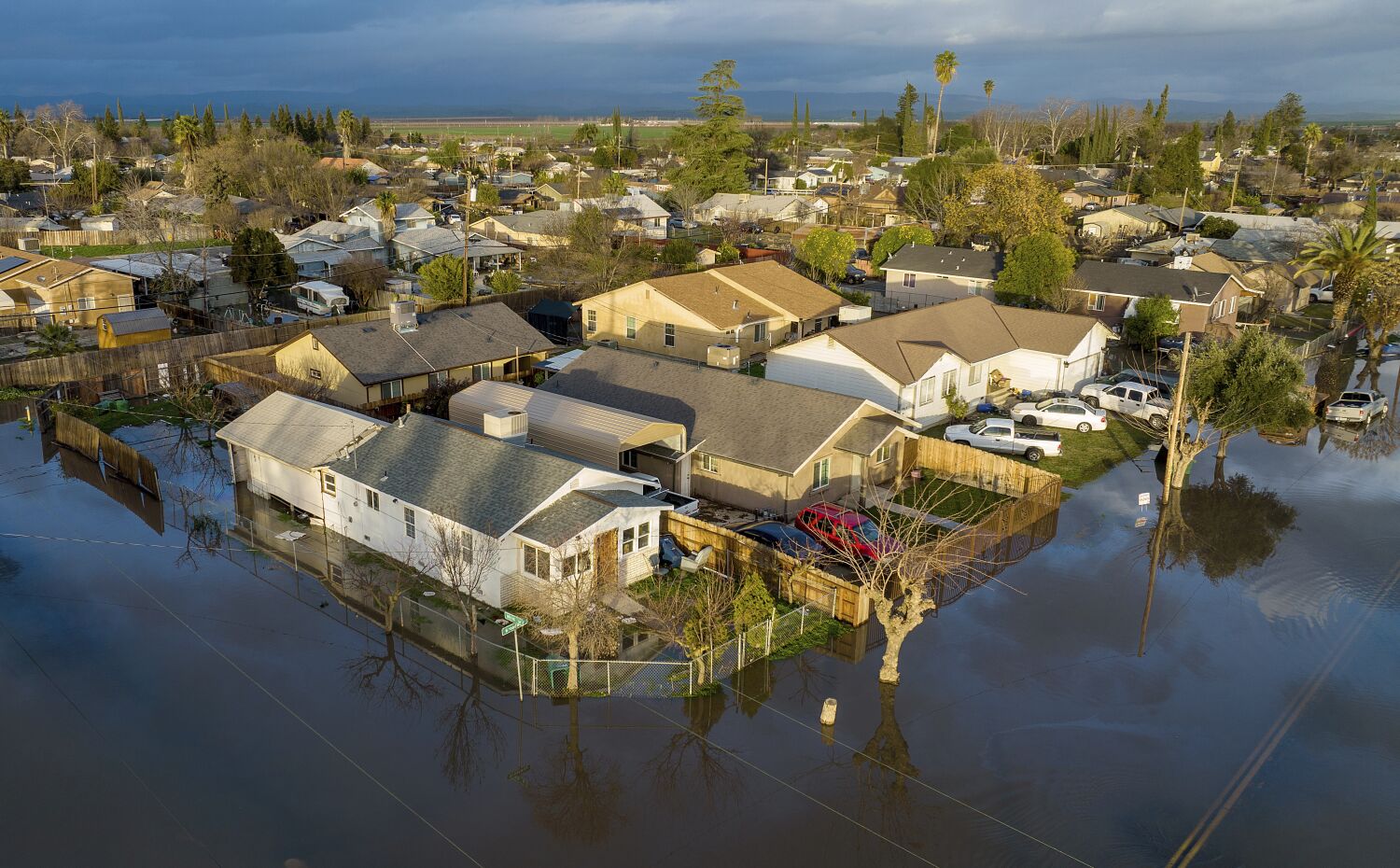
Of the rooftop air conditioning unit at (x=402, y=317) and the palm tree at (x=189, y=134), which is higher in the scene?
the palm tree at (x=189, y=134)

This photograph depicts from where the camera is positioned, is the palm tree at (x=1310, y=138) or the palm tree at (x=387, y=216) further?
the palm tree at (x=1310, y=138)

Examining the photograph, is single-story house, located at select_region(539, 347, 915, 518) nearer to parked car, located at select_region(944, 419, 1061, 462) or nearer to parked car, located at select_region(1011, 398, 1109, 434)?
parked car, located at select_region(944, 419, 1061, 462)

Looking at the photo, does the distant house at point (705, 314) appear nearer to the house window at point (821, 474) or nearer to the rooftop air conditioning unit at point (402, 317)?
the rooftop air conditioning unit at point (402, 317)

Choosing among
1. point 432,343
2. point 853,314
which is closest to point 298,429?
point 432,343

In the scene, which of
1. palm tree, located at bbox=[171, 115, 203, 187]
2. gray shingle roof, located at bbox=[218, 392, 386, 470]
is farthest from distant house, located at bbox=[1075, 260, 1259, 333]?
palm tree, located at bbox=[171, 115, 203, 187]

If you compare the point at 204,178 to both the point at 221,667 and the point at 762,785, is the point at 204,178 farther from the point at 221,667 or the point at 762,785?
the point at 762,785

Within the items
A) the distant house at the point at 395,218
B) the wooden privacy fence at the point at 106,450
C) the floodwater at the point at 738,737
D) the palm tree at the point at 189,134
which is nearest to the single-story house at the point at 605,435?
the floodwater at the point at 738,737

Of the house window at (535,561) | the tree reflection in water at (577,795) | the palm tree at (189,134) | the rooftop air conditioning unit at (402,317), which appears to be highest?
the palm tree at (189,134)
